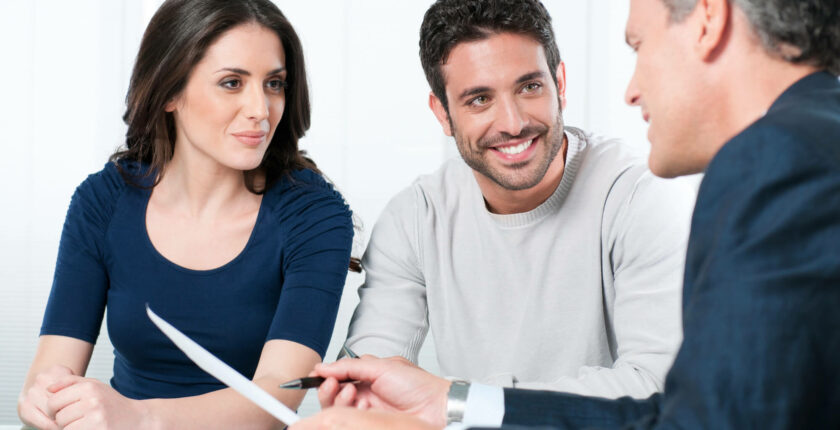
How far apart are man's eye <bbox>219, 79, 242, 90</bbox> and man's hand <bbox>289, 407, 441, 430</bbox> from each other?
38.3 inches

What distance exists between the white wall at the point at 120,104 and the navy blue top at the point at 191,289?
180 cm

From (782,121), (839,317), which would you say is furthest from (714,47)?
(839,317)

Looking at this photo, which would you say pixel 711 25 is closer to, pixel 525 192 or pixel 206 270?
pixel 525 192

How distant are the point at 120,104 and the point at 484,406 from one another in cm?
295

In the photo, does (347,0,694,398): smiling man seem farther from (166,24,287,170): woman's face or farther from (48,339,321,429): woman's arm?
(166,24,287,170): woman's face

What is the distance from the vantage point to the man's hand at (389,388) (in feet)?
3.72

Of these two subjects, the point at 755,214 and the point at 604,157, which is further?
the point at 604,157

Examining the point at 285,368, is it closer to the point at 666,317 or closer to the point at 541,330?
the point at 541,330

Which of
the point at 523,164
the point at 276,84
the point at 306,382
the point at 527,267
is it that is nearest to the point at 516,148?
the point at 523,164

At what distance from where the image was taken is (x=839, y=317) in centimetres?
59

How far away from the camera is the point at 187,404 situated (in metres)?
1.37

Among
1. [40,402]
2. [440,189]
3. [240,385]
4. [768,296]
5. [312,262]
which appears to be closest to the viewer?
[768,296]

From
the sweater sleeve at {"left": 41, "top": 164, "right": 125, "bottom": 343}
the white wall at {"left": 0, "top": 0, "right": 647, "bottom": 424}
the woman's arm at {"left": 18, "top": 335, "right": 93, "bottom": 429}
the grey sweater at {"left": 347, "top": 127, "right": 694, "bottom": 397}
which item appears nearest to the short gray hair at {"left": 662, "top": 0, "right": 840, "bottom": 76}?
the grey sweater at {"left": 347, "top": 127, "right": 694, "bottom": 397}

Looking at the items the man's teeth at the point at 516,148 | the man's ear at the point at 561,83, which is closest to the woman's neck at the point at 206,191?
the man's teeth at the point at 516,148
